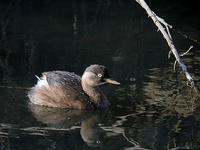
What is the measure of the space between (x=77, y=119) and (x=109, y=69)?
2255mm

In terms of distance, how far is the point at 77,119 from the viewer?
5.86 metres

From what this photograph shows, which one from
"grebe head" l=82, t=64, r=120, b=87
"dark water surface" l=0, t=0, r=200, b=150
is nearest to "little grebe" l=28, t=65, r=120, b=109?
"grebe head" l=82, t=64, r=120, b=87

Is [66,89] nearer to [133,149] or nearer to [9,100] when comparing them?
[9,100]

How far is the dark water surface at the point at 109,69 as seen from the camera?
5159 millimetres

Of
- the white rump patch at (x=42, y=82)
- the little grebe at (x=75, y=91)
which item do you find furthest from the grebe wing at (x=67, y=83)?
the white rump patch at (x=42, y=82)

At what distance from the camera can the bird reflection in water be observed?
5.28 metres

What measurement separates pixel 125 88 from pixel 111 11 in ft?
23.5

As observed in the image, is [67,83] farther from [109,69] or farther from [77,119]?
[109,69]

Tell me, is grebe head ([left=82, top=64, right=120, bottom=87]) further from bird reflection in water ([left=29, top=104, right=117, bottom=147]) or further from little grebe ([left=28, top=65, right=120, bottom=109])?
bird reflection in water ([left=29, top=104, right=117, bottom=147])

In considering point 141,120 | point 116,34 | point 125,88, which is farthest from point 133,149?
point 116,34

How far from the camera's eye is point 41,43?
392 inches

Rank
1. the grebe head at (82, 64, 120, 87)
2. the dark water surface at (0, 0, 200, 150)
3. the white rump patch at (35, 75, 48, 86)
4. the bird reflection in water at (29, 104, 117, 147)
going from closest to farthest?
the dark water surface at (0, 0, 200, 150), the bird reflection in water at (29, 104, 117, 147), the grebe head at (82, 64, 120, 87), the white rump patch at (35, 75, 48, 86)

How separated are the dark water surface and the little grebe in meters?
0.13

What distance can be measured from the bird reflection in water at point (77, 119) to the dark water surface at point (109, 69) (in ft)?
0.05
